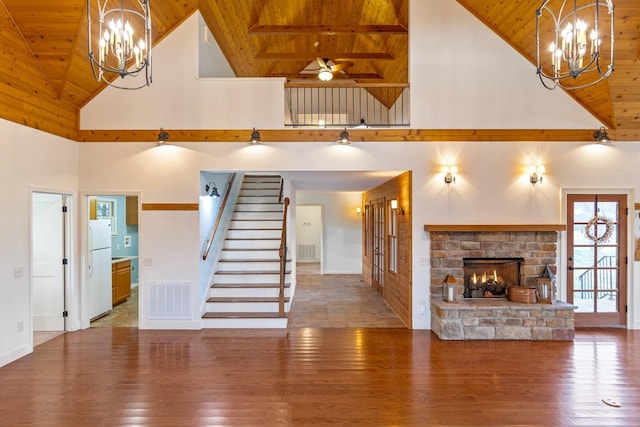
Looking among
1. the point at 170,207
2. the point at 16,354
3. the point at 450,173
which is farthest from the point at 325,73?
the point at 16,354

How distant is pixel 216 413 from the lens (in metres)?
3.10

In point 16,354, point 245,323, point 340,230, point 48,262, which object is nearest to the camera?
point 16,354

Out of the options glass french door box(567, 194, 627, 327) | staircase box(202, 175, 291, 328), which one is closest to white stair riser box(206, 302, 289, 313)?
staircase box(202, 175, 291, 328)

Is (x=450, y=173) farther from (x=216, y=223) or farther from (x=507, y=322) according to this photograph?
(x=216, y=223)

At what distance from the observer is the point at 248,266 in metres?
6.38

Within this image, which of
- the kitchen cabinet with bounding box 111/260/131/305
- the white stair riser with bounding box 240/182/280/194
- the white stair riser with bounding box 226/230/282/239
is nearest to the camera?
the kitchen cabinet with bounding box 111/260/131/305

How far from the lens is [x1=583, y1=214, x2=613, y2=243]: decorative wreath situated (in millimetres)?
5398

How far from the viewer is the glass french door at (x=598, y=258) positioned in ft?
17.7

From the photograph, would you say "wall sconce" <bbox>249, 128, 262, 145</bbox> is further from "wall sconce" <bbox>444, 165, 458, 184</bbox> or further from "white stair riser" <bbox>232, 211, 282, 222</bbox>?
"wall sconce" <bbox>444, 165, 458, 184</bbox>

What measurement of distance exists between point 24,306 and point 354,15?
7.50 m

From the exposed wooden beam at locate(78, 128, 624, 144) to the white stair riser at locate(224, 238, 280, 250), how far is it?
2.15 metres

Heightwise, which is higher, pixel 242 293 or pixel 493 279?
pixel 493 279

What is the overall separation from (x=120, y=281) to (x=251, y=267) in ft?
8.88

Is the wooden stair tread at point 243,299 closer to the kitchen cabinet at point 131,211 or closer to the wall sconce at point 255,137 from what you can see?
the wall sconce at point 255,137
